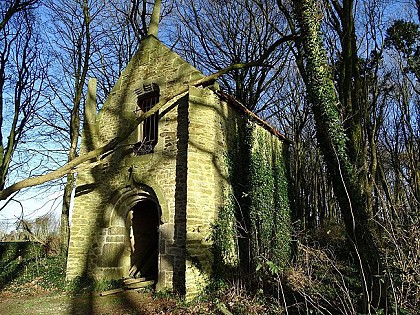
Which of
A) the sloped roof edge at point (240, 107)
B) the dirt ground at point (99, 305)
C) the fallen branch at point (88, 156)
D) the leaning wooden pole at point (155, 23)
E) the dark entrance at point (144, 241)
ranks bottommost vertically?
the dirt ground at point (99, 305)

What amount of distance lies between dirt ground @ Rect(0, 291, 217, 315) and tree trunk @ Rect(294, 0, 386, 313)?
351 cm

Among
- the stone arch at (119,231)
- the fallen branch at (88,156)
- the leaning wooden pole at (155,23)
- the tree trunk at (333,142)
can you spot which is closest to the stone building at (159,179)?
the stone arch at (119,231)

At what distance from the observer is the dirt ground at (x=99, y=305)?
7624mm

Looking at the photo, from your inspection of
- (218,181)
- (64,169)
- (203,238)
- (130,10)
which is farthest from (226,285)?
(130,10)

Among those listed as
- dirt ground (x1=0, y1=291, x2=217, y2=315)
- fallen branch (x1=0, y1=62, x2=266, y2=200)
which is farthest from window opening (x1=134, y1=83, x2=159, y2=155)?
dirt ground (x1=0, y1=291, x2=217, y2=315)

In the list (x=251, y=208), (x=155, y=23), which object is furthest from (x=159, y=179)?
(x=155, y=23)

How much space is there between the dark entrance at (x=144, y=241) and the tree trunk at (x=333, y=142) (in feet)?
20.2

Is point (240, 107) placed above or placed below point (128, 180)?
above

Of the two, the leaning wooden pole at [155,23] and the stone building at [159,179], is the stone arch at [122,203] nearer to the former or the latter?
the stone building at [159,179]

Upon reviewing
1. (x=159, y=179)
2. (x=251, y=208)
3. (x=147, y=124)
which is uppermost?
(x=147, y=124)

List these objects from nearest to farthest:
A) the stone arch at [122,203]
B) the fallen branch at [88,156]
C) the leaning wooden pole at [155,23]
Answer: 1. the fallen branch at [88,156]
2. the stone arch at [122,203]
3. the leaning wooden pole at [155,23]

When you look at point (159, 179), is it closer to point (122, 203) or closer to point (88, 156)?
point (122, 203)

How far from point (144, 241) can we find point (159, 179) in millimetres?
3442

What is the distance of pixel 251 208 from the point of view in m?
10.5
